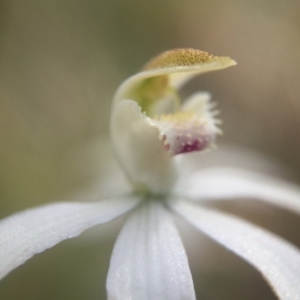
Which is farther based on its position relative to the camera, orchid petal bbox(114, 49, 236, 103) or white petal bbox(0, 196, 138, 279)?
orchid petal bbox(114, 49, 236, 103)

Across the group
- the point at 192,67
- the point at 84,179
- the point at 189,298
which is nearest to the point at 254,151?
the point at 84,179

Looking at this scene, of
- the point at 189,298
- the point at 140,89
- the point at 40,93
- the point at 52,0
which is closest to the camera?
the point at 189,298

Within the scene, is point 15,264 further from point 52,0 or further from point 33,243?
point 52,0

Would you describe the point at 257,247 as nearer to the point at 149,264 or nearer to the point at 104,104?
the point at 149,264

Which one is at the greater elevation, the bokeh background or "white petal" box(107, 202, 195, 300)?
the bokeh background

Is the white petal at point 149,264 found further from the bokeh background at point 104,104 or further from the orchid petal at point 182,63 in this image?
the bokeh background at point 104,104

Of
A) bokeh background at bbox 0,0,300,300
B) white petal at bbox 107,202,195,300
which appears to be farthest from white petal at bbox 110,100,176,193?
bokeh background at bbox 0,0,300,300

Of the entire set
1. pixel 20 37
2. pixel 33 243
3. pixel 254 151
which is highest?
pixel 20 37

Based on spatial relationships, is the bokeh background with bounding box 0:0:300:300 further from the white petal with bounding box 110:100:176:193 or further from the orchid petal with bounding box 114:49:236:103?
the orchid petal with bounding box 114:49:236:103
